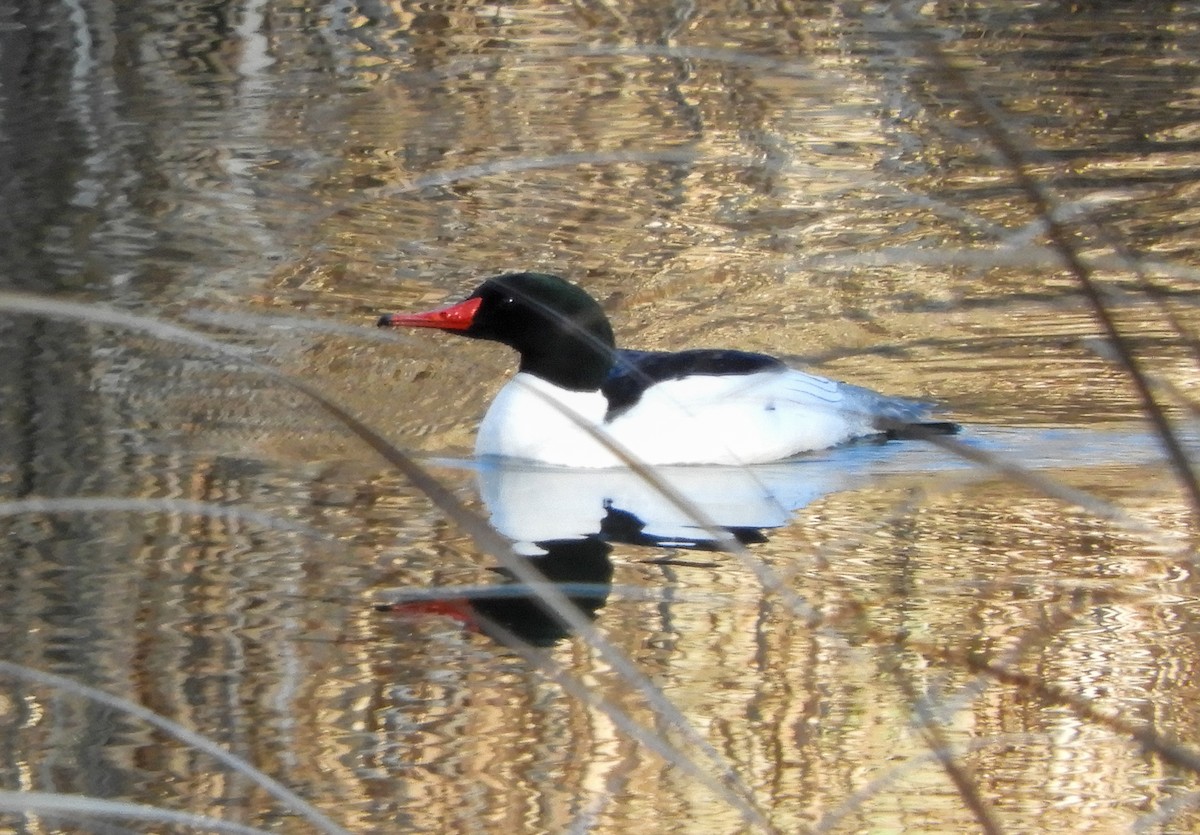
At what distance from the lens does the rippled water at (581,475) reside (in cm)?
339

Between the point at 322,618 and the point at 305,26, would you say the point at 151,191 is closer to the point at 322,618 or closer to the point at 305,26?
the point at 305,26

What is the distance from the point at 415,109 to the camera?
12742 mm

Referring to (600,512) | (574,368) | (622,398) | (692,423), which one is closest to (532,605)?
(600,512)

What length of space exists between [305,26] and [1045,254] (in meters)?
13.2

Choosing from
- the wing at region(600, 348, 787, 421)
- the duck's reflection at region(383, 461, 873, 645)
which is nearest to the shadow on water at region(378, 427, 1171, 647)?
the duck's reflection at region(383, 461, 873, 645)

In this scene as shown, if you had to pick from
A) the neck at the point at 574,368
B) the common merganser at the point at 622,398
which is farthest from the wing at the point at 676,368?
the neck at the point at 574,368

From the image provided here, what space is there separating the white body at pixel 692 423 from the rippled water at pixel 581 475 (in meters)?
0.12

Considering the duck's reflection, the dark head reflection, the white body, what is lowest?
the dark head reflection

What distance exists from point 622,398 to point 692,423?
33 centimetres

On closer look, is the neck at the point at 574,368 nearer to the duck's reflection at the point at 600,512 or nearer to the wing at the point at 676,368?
the wing at the point at 676,368

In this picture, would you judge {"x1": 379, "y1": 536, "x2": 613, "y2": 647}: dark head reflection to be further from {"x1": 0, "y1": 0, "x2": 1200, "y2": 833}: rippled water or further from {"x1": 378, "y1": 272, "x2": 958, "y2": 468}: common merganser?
{"x1": 378, "y1": 272, "x2": 958, "y2": 468}: common merganser

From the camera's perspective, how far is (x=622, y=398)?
6590 mm

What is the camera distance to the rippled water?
339cm

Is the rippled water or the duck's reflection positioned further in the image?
the duck's reflection
